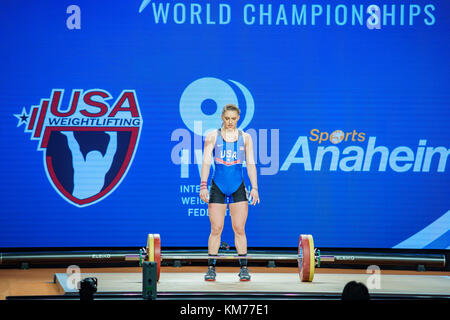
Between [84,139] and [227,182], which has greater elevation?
[84,139]

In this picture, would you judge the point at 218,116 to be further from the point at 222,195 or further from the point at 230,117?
the point at 222,195

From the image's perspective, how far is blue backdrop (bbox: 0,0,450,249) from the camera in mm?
6367

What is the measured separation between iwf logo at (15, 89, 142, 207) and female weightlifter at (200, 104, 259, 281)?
1.61 meters

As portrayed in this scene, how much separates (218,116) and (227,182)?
1570mm

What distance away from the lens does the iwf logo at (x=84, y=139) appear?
6.37 m

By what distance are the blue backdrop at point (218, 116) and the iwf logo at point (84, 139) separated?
0.01m

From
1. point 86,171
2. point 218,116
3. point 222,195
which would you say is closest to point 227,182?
point 222,195

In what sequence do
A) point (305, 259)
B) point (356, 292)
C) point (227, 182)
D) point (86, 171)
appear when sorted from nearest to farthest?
point (356, 292) < point (305, 259) < point (227, 182) < point (86, 171)

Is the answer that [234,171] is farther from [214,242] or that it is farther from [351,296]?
[351,296]

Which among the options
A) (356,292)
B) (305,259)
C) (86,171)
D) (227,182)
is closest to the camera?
(356,292)

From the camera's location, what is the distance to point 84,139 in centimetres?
640

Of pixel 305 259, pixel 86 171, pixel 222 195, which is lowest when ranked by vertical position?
pixel 305 259

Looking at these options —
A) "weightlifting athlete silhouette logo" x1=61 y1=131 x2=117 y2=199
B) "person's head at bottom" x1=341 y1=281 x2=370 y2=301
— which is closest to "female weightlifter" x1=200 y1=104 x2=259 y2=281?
"weightlifting athlete silhouette logo" x1=61 y1=131 x2=117 y2=199

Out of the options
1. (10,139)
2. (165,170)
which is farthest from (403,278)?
(10,139)
